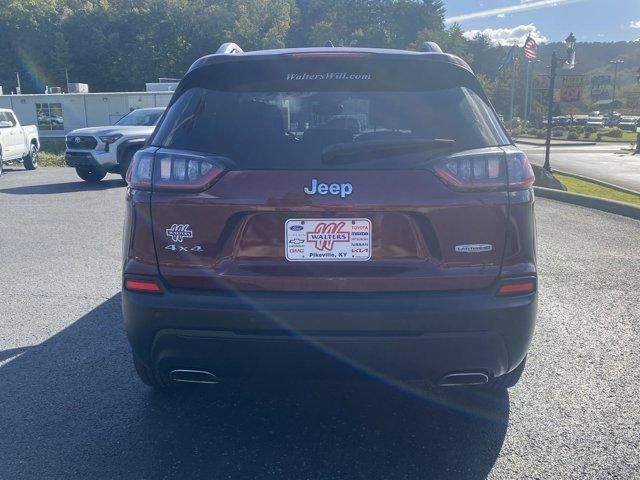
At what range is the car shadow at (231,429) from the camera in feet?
10.3

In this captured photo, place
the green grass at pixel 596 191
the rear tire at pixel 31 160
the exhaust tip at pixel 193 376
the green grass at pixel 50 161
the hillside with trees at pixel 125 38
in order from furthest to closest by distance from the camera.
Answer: the hillside with trees at pixel 125 38 → the green grass at pixel 50 161 → the rear tire at pixel 31 160 → the green grass at pixel 596 191 → the exhaust tip at pixel 193 376

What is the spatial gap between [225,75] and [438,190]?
116 centimetres

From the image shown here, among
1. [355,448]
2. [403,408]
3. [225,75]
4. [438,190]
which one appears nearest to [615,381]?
[403,408]

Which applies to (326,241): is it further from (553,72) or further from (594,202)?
(553,72)

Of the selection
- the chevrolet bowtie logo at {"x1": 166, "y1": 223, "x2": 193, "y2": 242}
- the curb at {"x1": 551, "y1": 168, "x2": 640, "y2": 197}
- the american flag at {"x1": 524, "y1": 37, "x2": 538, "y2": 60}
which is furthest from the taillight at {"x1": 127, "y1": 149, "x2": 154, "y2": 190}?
the american flag at {"x1": 524, "y1": 37, "x2": 538, "y2": 60}

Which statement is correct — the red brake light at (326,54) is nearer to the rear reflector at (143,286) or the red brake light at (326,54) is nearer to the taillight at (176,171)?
the taillight at (176,171)

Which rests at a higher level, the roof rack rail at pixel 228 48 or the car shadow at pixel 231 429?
the roof rack rail at pixel 228 48

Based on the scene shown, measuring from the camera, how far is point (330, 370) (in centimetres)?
298

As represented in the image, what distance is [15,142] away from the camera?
19359 millimetres

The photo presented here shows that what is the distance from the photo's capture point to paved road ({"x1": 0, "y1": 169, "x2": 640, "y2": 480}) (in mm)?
3139

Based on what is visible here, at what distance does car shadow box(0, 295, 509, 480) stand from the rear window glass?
3.60 feet

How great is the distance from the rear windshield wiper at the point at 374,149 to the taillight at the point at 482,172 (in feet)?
0.31

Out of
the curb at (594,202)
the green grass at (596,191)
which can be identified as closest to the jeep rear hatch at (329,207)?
the curb at (594,202)

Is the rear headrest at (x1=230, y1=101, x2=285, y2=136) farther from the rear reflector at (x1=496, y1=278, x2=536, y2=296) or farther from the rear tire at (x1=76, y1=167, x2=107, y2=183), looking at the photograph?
the rear tire at (x1=76, y1=167, x2=107, y2=183)
